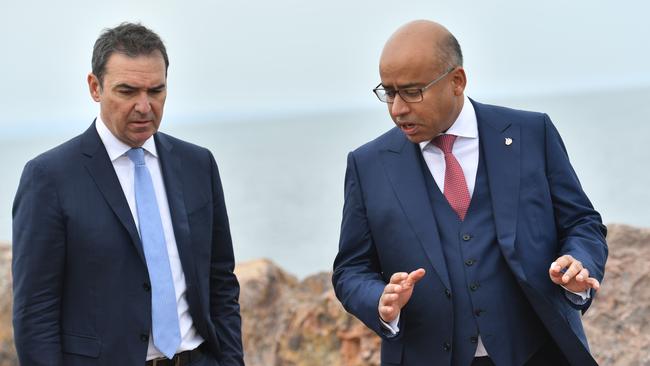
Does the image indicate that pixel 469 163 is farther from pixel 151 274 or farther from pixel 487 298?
pixel 151 274

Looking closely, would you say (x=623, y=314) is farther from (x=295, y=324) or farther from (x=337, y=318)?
(x=295, y=324)

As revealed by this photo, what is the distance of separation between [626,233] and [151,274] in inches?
138

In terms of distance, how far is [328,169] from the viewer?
153 feet

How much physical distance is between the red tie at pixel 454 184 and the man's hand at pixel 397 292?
0.44 metres

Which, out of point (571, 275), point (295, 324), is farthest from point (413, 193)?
point (295, 324)

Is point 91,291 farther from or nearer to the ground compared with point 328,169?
farther from the ground

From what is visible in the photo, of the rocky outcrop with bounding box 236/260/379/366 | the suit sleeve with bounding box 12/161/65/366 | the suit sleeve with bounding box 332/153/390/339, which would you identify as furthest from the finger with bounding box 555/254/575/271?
the rocky outcrop with bounding box 236/260/379/366

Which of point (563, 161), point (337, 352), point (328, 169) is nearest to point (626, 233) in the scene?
point (337, 352)

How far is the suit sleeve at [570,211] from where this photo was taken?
4680 millimetres

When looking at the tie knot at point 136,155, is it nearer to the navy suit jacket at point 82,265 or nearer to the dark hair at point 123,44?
the navy suit jacket at point 82,265

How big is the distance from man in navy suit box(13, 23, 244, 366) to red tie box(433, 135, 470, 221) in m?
1.05

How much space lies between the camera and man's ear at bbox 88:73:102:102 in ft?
15.3

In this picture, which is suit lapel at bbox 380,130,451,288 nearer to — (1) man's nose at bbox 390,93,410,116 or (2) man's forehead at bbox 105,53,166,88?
(1) man's nose at bbox 390,93,410,116

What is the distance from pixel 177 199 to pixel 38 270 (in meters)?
0.65
